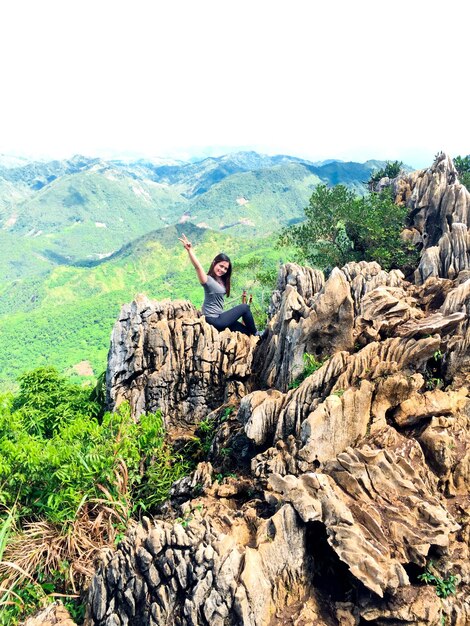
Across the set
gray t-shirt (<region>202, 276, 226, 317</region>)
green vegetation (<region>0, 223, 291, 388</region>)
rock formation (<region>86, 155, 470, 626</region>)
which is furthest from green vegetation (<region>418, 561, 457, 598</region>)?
green vegetation (<region>0, 223, 291, 388</region>)

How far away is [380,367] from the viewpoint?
8.16 m

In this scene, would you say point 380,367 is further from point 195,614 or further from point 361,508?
point 195,614

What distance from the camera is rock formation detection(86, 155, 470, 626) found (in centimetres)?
577

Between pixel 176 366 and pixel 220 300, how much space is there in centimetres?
215

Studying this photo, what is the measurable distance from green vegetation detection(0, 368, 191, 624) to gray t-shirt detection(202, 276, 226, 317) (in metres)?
3.13

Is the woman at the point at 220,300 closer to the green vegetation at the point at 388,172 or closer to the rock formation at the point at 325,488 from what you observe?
the rock formation at the point at 325,488

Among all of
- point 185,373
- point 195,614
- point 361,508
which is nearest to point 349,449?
point 361,508

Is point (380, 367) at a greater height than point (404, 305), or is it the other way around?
point (404, 305)

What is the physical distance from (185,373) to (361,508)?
21.3 feet

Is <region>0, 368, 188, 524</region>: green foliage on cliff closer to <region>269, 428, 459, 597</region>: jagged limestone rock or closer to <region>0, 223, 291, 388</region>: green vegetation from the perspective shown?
<region>269, 428, 459, 597</region>: jagged limestone rock

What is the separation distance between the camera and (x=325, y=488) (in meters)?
6.34

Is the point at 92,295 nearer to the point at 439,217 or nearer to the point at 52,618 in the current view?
the point at 439,217

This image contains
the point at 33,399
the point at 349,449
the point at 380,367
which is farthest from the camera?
the point at 33,399

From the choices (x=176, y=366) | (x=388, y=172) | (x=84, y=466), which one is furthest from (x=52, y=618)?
(x=388, y=172)
